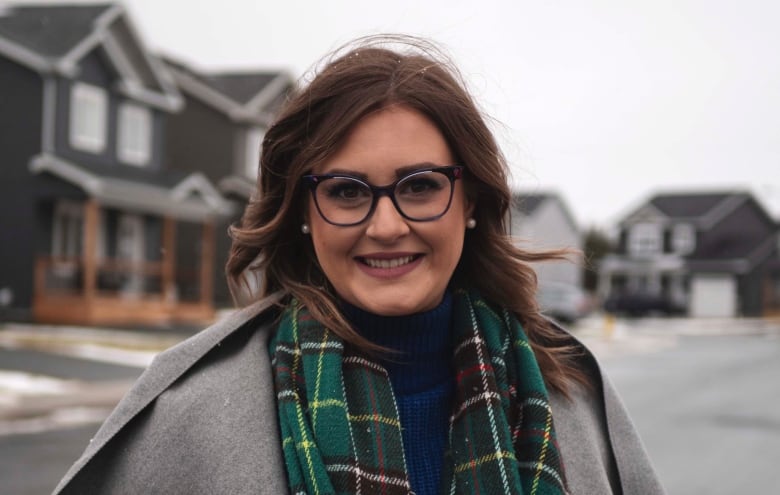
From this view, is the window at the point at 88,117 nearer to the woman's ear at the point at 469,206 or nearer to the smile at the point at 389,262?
the woman's ear at the point at 469,206

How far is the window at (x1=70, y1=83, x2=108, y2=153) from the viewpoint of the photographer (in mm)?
23217

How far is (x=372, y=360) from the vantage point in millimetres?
2094

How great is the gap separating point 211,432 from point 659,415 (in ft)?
36.7

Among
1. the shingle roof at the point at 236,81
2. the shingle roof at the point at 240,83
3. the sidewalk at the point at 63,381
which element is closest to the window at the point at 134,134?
the shingle roof at the point at 236,81

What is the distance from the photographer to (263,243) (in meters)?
2.31

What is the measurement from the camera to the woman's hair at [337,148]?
2061 millimetres

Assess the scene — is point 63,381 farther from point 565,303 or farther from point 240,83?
point 240,83

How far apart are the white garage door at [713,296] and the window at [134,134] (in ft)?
126

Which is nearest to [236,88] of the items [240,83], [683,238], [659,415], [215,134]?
[240,83]

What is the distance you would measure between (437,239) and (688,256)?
57.2 m

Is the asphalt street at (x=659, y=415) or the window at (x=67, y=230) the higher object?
the window at (x=67, y=230)

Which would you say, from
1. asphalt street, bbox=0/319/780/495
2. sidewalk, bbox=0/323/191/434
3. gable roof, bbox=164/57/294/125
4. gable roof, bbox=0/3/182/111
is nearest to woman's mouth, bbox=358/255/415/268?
asphalt street, bbox=0/319/780/495

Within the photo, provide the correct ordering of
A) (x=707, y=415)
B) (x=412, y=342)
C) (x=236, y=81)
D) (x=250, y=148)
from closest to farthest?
(x=412, y=342) < (x=707, y=415) < (x=250, y=148) < (x=236, y=81)

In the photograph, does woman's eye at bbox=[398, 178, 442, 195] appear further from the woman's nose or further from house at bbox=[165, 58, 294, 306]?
house at bbox=[165, 58, 294, 306]
